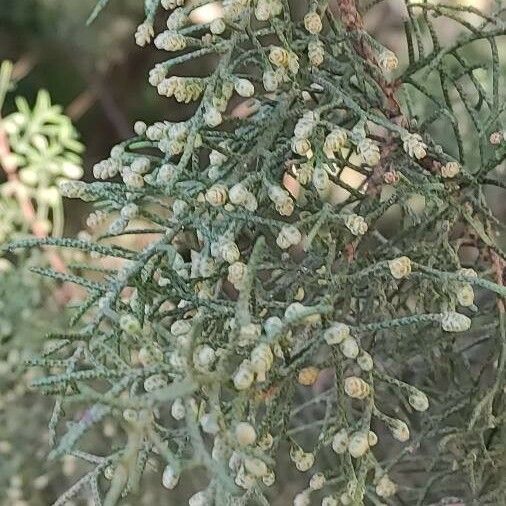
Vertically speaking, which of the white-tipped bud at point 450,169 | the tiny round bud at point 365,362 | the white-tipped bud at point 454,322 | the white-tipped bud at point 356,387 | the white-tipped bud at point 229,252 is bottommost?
the white-tipped bud at point 356,387

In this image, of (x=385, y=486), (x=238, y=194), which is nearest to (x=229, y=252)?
(x=238, y=194)

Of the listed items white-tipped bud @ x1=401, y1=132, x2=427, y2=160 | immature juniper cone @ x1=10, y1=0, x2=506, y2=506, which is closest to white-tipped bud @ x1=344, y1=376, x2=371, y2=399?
immature juniper cone @ x1=10, y1=0, x2=506, y2=506

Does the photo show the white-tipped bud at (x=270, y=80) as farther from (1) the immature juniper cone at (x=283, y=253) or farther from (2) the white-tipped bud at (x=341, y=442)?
(2) the white-tipped bud at (x=341, y=442)

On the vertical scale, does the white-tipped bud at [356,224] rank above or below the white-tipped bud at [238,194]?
Answer: above

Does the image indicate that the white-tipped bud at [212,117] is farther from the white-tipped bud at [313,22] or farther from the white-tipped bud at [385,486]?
the white-tipped bud at [385,486]

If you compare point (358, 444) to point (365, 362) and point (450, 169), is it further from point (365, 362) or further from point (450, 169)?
point (450, 169)

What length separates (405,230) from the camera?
47 cm

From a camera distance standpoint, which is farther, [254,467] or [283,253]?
[283,253]

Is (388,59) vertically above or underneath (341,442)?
above

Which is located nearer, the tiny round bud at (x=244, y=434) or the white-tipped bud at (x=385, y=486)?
the tiny round bud at (x=244, y=434)

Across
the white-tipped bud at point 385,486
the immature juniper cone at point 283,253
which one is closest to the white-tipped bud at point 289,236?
the immature juniper cone at point 283,253

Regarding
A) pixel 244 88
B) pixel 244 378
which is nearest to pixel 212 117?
pixel 244 88

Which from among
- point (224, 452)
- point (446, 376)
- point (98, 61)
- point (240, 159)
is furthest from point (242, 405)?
point (98, 61)

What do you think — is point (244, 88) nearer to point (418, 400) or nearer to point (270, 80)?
point (270, 80)
